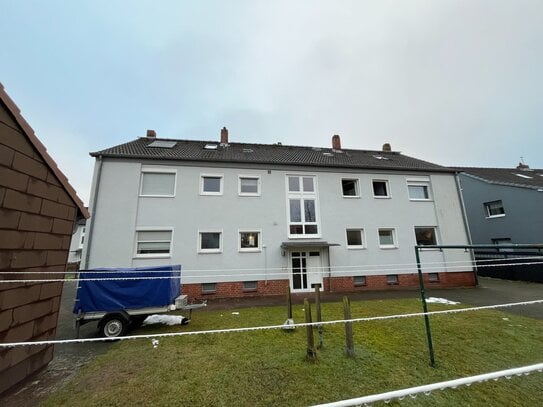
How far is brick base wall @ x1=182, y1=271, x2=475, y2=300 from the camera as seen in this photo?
11383mm

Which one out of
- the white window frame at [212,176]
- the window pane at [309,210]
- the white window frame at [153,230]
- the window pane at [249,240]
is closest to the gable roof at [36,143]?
the white window frame at [153,230]

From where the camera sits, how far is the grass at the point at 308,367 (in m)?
3.67

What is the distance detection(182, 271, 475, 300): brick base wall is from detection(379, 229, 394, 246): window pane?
1.82 m

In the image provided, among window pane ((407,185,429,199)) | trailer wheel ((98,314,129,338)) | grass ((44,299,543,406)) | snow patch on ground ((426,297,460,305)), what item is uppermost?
window pane ((407,185,429,199))

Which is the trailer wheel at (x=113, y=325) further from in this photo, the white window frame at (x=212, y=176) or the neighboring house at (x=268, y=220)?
the white window frame at (x=212, y=176)

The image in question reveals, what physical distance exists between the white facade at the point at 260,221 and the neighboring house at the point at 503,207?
506 centimetres

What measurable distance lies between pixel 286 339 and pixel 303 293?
266 inches

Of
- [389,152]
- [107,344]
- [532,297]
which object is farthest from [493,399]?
[389,152]

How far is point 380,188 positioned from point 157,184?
42.1ft

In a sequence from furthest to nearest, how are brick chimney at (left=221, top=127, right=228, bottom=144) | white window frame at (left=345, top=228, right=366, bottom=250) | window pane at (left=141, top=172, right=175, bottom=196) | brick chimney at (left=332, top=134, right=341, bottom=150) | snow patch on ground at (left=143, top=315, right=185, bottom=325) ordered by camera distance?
1. brick chimney at (left=332, top=134, right=341, bottom=150)
2. brick chimney at (left=221, top=127, right=228, bottom=144)
3. white window frame at (left=345, top=228, right=366, bottom=250)
4. window pane at (left=141, top=172, right=175, bottom=196)
5. snow patch on ground at (left=143, top=315, right=185, bottom=325)

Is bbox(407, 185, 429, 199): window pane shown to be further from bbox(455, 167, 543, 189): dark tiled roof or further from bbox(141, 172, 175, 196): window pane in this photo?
bbox(141, 172, 175, 196): window pane

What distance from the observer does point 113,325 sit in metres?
6.63

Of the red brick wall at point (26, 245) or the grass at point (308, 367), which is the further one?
the red brick wall at point (26, 245)

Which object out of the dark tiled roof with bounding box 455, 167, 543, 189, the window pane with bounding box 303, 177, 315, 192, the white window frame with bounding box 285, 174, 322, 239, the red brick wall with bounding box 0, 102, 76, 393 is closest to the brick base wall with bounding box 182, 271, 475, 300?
the white window frame with bounding box 285, 174, 322, 239
